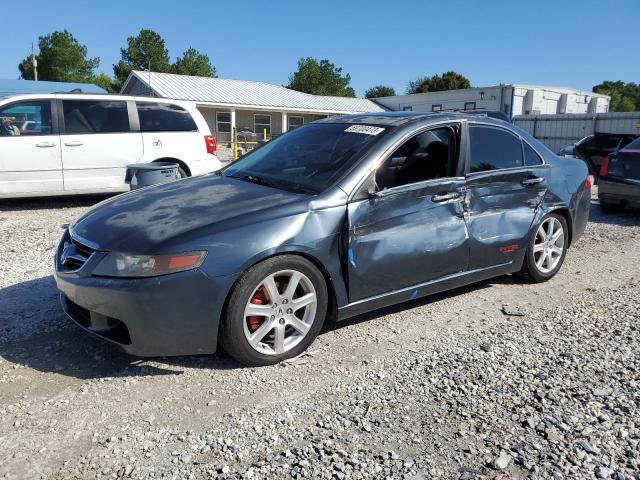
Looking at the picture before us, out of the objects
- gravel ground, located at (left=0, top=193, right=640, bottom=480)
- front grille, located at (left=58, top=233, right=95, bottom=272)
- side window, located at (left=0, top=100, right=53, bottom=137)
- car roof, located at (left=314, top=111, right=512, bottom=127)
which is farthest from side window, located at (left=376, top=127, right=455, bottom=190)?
side window, located at (left=0, top=100, right=53, bottom=137)

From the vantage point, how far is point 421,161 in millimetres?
4004

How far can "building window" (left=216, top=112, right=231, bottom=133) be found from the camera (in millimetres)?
31097

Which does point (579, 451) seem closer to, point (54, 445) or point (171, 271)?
point (171, 271)

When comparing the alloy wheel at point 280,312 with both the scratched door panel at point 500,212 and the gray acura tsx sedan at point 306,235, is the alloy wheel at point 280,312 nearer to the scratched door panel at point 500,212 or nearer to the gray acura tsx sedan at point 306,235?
the gray acura tsx sedan at point 306,235

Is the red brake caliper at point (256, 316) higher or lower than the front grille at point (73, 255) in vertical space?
lower

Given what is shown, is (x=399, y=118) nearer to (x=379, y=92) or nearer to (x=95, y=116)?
(x=95, y=116)

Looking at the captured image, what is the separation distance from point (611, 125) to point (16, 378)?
24850 millimetres

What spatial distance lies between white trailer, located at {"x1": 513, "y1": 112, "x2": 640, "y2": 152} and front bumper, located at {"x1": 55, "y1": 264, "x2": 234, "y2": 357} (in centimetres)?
2296

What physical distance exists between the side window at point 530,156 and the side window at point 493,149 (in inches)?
3.0

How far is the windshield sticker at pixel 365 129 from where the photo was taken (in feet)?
12.8

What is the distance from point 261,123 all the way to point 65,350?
1204 inches

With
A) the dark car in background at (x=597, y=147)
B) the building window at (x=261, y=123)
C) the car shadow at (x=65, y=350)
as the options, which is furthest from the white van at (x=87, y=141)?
the building window at (x=261, y=123)

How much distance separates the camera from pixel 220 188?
12.5 ft

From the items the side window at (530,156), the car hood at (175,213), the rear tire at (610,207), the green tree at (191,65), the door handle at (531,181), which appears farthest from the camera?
the green tree at (191,65)
